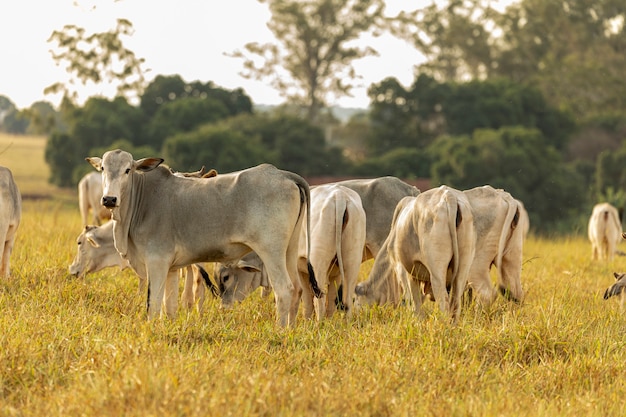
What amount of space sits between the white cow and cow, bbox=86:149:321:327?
128cm

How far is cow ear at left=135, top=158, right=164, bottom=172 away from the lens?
7151 mm

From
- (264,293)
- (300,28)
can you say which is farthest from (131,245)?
(300,28)

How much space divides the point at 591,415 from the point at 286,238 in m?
2.75

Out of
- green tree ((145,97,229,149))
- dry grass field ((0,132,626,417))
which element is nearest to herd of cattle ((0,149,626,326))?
dry grass field ((0,132,626,417))

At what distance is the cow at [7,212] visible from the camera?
8.38 meters

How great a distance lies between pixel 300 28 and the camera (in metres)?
41.2

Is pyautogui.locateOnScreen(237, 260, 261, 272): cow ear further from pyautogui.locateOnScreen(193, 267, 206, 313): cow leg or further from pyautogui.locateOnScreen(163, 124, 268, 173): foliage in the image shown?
pyautogui.locateOnScreen(163, 124, 268, 173): foliage

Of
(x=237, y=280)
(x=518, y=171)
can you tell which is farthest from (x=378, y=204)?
(x=518, y=171)

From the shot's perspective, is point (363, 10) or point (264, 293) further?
point (363, 10)

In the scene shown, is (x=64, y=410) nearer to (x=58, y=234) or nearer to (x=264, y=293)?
(x=264, y=293)

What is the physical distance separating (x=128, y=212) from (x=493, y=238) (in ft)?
9.76

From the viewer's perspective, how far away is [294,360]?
5883 mm

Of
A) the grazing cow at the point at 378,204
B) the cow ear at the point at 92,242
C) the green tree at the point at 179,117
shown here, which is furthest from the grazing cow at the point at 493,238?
the green tree at the point at 179,117

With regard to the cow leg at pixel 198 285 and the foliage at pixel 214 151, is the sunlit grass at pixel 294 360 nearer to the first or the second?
the cow leg at pixel 198 285
